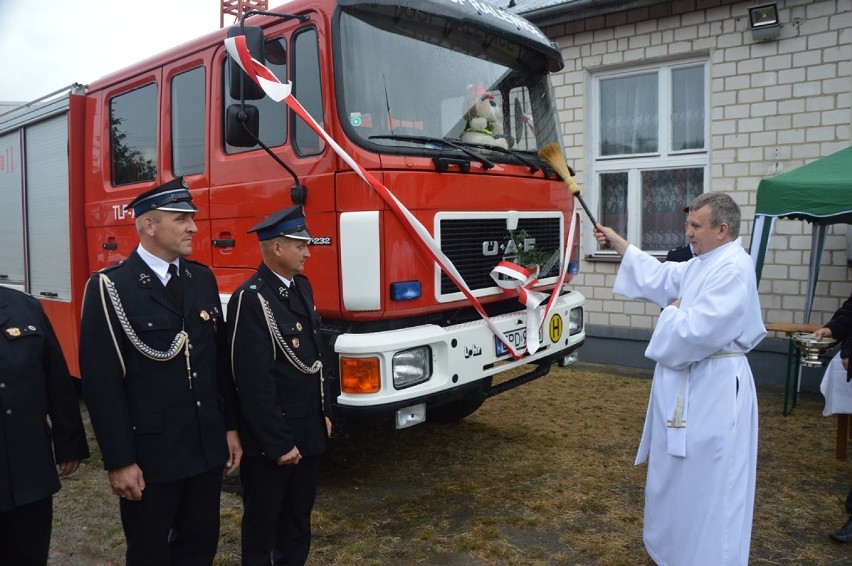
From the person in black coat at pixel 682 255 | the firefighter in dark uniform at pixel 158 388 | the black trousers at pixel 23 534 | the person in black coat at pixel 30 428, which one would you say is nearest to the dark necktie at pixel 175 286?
the firefighter in dark uniform at pixel 158 388

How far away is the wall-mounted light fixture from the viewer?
269 inches

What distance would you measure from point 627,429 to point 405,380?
2.86 metres

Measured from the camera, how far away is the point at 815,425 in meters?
5.79

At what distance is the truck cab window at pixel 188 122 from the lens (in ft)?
14.1

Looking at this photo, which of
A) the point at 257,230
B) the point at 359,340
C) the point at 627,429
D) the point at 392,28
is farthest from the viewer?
the point at 627,429

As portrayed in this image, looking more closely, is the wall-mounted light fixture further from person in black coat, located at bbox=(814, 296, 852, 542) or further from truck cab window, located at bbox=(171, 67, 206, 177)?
truck cab window, located at bbox=(171, 67, 206, 177)

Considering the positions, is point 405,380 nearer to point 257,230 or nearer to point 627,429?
point 257,230

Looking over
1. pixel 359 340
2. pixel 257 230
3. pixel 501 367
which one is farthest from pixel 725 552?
pixel 257 230

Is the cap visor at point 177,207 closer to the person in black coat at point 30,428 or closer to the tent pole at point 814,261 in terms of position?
the person in black coat at point 30,428

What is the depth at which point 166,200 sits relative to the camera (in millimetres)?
2514

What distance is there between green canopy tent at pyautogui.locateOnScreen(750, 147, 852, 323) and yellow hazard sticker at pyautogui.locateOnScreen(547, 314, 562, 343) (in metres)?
2.29

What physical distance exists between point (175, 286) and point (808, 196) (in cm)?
492

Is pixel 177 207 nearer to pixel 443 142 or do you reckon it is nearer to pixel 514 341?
pixel 443 142

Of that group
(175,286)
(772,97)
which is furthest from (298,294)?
(772,97)
